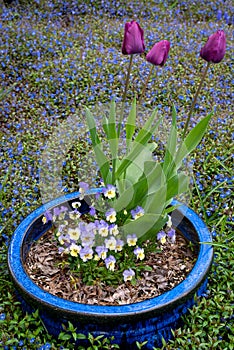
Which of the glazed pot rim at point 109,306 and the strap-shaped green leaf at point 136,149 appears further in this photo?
the strap-shaped green leaf at point 136,149

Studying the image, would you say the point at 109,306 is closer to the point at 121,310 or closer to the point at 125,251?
the point at 121,310

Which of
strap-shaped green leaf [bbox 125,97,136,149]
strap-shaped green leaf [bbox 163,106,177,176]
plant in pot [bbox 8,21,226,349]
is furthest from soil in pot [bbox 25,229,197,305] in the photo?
strap-shaped green leaf [bbox 125,97,136,149]

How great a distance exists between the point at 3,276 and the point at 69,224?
485 mm

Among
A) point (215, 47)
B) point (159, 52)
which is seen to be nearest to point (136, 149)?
point (159, 52)

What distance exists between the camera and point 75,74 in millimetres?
4910

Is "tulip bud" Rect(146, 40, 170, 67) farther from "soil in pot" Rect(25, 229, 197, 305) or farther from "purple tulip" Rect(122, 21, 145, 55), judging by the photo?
"soil in pot" Rect(25, 229, 197, 305)

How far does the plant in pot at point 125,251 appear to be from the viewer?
232cm

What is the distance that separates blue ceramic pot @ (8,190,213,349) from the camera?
2.29 m

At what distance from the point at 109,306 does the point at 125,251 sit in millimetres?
389

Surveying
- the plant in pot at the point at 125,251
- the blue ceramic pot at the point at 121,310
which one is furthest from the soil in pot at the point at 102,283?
the blue ceramic pot at the point at 121,310

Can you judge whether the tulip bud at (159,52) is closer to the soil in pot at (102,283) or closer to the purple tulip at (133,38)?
the purple tulip at (133,38)

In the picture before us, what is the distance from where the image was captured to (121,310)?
2277mm

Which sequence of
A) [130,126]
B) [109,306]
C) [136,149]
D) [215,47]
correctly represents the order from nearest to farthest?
1. [215,47]
2. [109,306]
3. [136,149]
4. [130,126]

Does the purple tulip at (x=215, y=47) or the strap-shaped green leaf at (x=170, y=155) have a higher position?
the purple tulip at (x=215, y=47)
